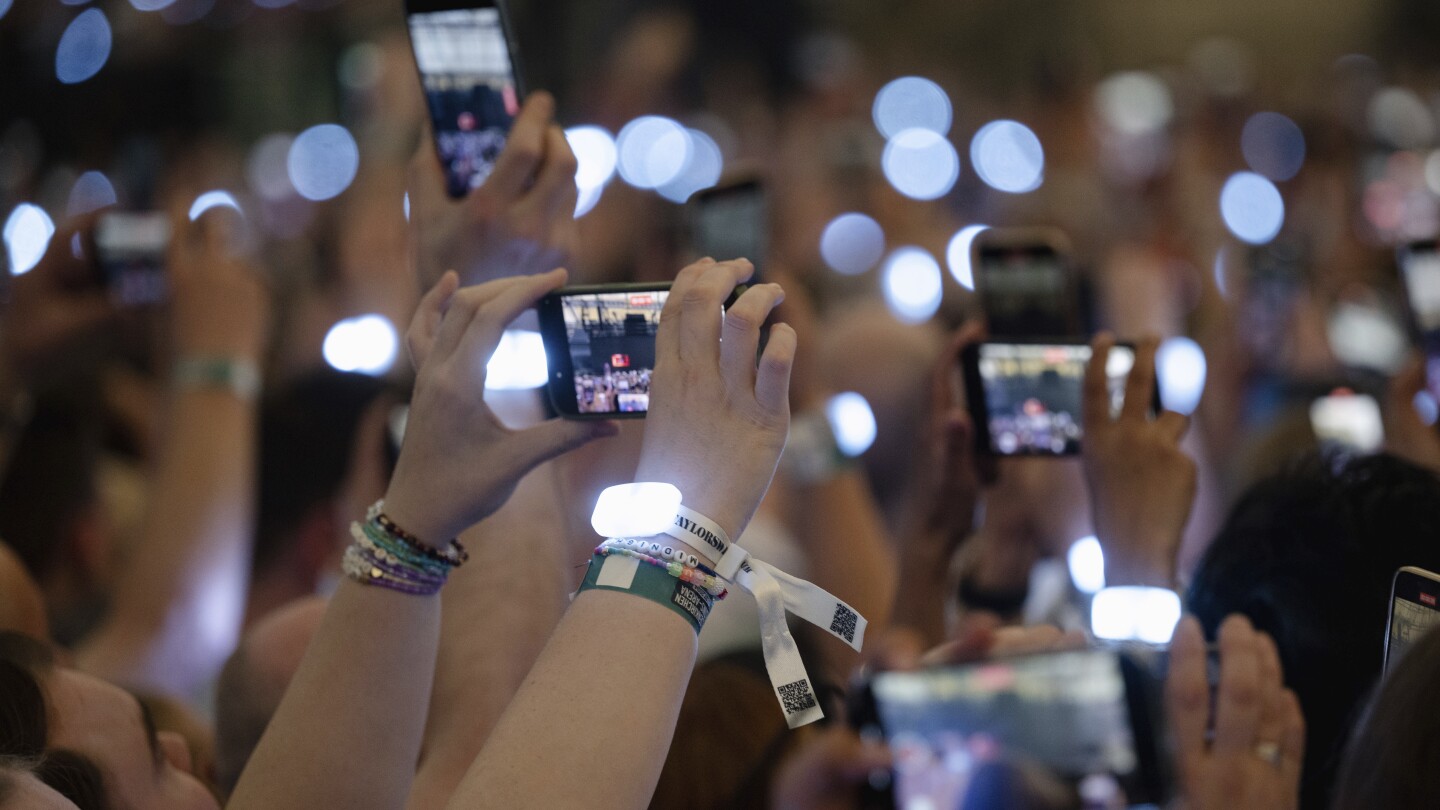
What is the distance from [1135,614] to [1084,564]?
65 cm

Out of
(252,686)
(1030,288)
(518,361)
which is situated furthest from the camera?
(1030,288)

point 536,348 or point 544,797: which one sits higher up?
point 536,348

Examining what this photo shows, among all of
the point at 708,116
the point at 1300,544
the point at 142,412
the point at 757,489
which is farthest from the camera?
the point at 708,116

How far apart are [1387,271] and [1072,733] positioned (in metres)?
5.09

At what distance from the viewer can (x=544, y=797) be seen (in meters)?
0.97

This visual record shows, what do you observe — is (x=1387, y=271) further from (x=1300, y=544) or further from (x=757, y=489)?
(x=757, y=489)

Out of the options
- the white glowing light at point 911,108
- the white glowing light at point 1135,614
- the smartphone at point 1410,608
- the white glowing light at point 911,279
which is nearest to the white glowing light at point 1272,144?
the white glowing light at point 911,108

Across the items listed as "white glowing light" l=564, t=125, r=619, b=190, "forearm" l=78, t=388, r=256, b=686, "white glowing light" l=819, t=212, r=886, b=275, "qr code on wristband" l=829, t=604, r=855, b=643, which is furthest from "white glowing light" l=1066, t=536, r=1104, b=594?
"white glowing light" l=564, t=125, r=619, b=190

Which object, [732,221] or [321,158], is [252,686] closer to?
[732,221]

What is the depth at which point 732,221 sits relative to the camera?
2398mm

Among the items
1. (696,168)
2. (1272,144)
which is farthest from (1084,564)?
(1272,144)

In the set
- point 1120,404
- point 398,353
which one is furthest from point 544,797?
point 398,353

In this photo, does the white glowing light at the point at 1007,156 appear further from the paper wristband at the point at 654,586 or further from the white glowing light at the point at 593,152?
the paper wristband at the point at 654,586

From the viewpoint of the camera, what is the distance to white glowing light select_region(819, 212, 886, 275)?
603cm
